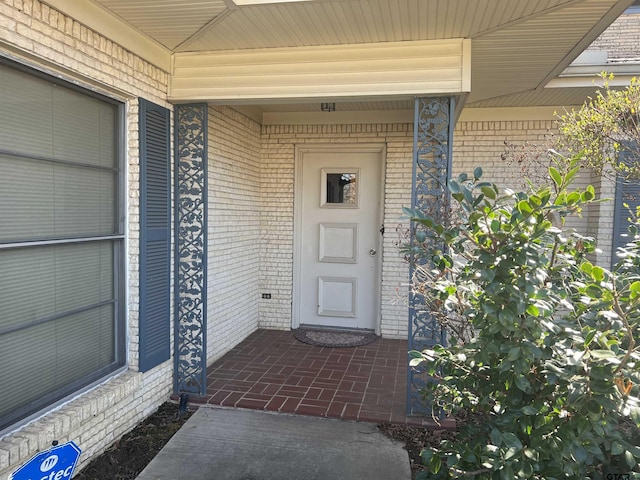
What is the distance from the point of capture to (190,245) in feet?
13.6

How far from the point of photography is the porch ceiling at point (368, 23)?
3.05 m

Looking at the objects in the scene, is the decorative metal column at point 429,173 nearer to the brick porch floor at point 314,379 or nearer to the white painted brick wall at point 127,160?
the brick porch floor at point 314,379

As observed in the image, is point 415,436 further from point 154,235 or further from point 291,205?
point 291,205

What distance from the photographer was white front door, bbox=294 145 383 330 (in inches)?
244

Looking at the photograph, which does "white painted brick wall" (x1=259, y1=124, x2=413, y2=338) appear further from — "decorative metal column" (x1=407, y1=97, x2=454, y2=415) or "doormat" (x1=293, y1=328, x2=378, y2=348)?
"decorative metal column" (x1=407, y1=97, x2=454, y2=415)

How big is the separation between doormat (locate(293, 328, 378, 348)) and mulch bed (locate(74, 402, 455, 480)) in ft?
6.77

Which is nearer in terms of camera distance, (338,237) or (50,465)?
(50,465)

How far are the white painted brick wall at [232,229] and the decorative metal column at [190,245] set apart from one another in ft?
2.25

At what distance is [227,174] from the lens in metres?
5.25

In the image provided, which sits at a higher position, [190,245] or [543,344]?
[190,245]

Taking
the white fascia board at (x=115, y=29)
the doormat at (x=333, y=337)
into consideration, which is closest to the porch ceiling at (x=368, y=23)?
the white fascia board at (x=115, y=29)

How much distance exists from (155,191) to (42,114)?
1.08 m

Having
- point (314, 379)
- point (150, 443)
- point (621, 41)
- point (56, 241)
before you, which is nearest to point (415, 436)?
point (314, 379)

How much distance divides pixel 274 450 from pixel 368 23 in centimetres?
314
